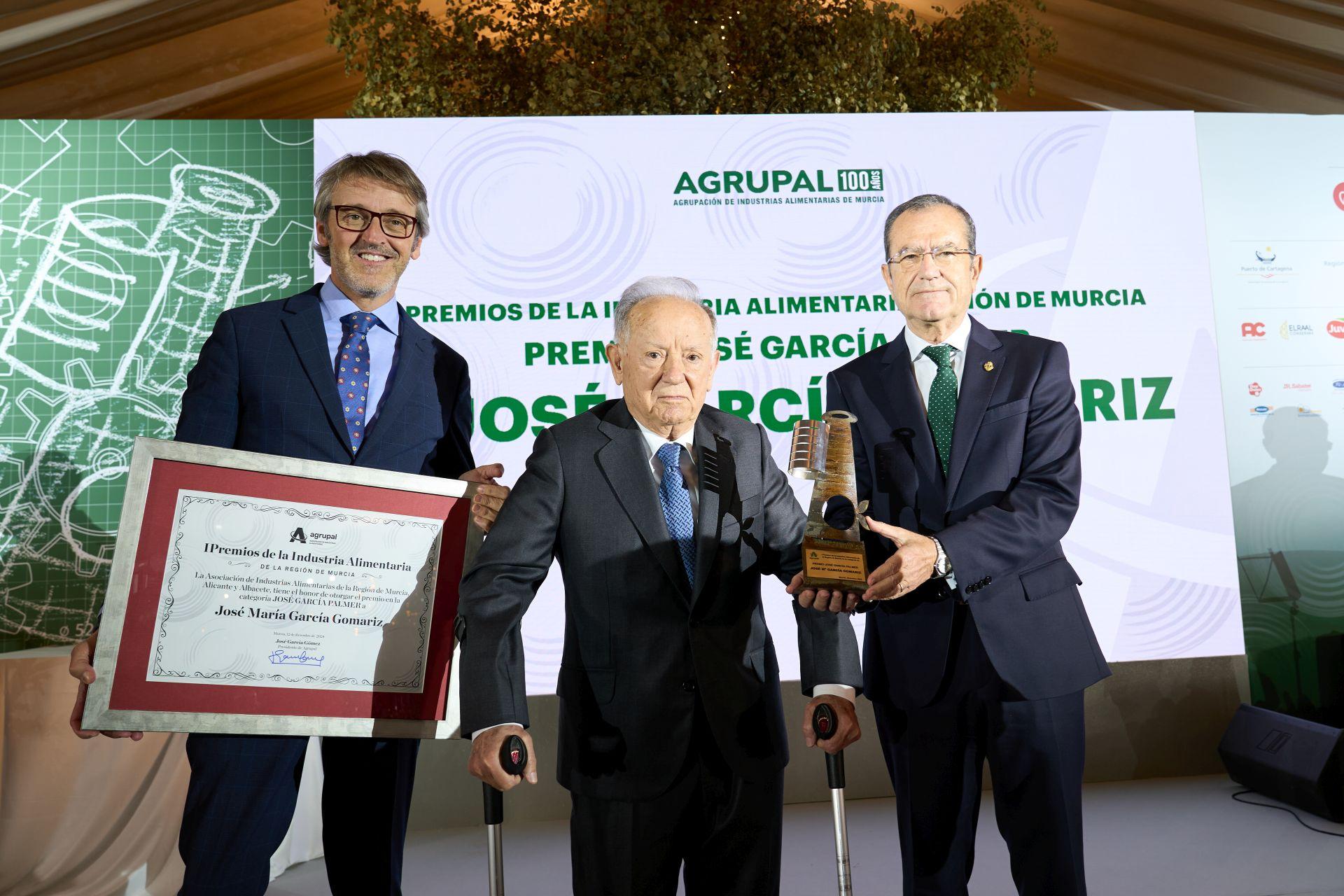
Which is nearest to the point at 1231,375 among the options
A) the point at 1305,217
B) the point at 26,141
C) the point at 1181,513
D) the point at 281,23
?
the point at 1305,217

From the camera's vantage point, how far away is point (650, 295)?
1980mm

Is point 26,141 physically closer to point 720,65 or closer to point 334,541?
point 334,541

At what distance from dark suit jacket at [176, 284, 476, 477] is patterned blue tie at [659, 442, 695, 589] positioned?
654mm

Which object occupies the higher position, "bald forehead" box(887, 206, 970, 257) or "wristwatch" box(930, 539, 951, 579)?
"bald forehead" box(887, 206, 970, 257)

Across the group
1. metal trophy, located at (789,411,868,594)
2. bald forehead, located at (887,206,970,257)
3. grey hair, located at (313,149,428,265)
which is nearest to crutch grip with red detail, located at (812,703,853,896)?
metal trophy, located at (789,411,868,594)

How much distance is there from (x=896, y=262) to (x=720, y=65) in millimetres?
4218

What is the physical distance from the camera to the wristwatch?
2047mm

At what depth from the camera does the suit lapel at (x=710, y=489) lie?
6.15 feet

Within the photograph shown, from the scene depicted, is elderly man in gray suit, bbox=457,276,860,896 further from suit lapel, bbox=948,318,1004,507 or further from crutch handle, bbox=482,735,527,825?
suit lapel, bbox=948,318,1004,507

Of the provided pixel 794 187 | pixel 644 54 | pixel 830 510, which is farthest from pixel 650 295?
pixel 644 54

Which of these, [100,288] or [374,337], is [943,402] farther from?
[100,288]

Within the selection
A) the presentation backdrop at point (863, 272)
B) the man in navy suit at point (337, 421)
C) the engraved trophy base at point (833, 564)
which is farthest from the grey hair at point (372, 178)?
the engraved trophy base at point (833, 564)
